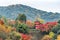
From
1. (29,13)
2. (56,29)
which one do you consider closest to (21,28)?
(56,29)

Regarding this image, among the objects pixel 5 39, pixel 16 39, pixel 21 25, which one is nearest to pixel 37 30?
pixel 21 25

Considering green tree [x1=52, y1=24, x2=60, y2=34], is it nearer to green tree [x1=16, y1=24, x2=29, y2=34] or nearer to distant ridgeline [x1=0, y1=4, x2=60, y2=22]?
green tree [x1=16, y1=24, x2=29, y2=34]

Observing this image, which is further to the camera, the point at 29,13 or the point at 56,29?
the point at 29,13

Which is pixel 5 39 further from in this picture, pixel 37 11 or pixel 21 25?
pixel 37 11

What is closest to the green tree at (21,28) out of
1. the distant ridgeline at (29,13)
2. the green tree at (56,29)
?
the green tree at (56,29)

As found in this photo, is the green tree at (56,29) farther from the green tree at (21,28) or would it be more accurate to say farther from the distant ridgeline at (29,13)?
the distant ridgeline at (29,13)

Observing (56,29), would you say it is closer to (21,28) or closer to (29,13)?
(21,28)

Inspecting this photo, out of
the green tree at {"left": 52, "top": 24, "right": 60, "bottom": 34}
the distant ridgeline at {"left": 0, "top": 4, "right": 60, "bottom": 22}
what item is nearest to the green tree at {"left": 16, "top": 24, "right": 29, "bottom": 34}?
the green tree at {"left": 52, "top": 24, "right": 60, "bottom": 34}

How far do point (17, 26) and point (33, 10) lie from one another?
14661 mm

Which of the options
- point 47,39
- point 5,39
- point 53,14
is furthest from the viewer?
point 53,14

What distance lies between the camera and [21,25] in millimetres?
28016

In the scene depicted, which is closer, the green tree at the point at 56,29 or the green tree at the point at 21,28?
the green tree at the point at 21,28

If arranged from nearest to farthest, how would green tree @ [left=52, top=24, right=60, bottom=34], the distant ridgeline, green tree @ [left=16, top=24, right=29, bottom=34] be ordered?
Answer: green tree @ [left=16, top=24, right=29, bottom=34] → green tree @ [left=52, top=24, right=60, bottom=34] → the distant ridgeline

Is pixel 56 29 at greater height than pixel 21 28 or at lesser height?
lesser
